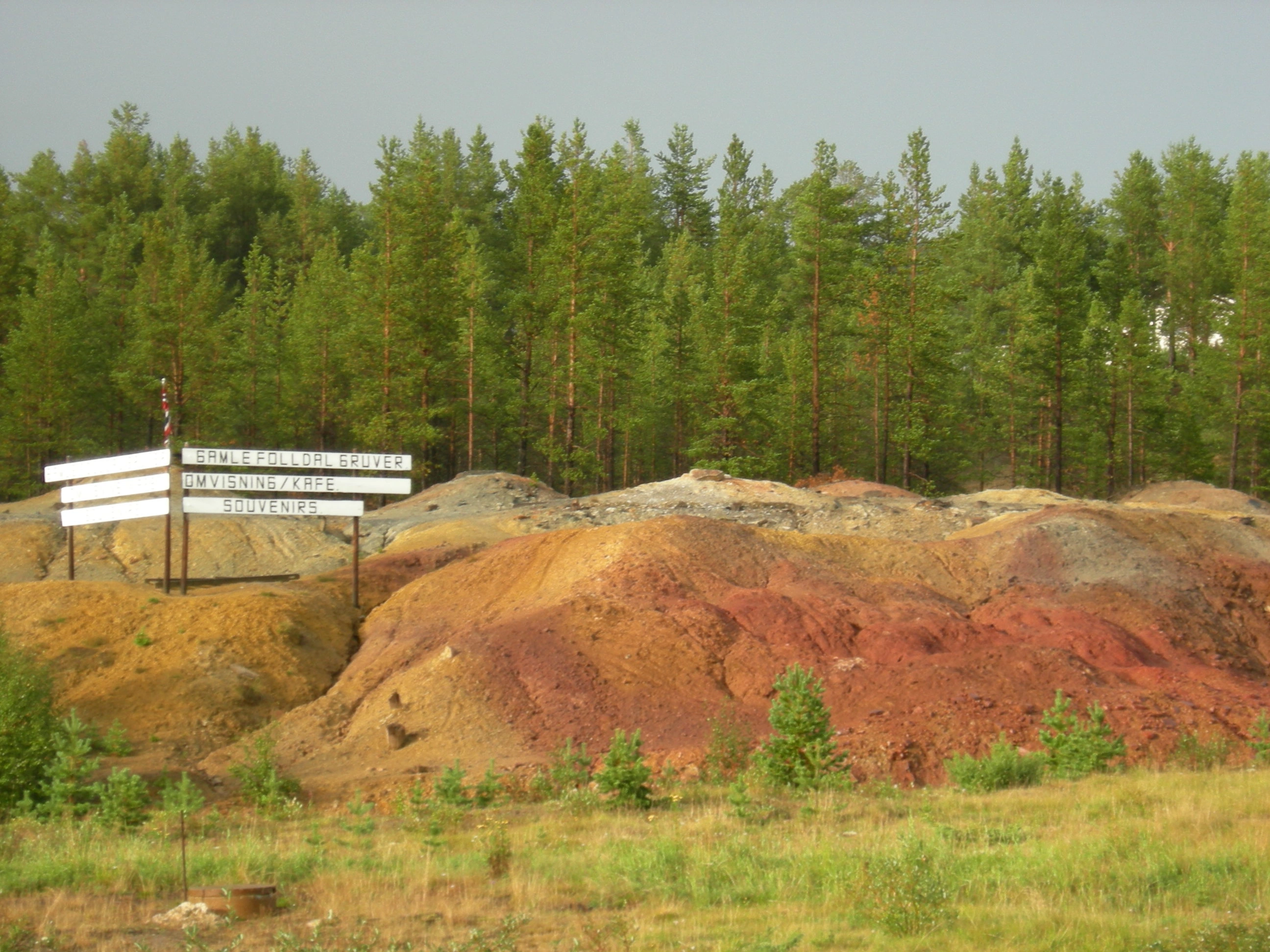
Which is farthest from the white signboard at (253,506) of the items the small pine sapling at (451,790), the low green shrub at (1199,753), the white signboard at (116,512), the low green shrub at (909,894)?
the low green shrub at (909,894)

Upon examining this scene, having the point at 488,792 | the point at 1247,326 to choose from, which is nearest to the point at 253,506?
the point at 488,792

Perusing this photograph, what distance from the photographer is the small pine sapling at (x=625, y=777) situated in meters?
13.3

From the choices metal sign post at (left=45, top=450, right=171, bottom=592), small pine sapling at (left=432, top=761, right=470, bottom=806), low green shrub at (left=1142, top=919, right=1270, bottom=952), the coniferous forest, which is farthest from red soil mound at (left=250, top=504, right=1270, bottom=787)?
the coniferous forest

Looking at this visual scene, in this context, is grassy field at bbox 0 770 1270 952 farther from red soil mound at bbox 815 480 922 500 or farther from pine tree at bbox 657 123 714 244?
pine tree at bbox 657 123 714 244

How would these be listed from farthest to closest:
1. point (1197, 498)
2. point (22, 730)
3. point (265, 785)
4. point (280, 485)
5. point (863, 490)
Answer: point (1197, 498), point (863, 490), point (280, 485), point (265, 785), point (22, 730)

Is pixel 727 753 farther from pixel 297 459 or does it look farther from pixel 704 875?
pixel 297 459

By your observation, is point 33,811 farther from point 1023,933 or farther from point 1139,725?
point 1139,725

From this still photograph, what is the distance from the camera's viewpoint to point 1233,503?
41031 millimetres

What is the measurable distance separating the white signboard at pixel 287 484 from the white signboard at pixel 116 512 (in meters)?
0.65

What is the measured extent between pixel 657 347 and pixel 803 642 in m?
36.4

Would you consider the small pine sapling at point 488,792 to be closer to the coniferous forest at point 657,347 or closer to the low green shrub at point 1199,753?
the low green shrub at point 1199,753

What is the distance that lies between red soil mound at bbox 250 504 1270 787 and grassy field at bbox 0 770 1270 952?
3999mm

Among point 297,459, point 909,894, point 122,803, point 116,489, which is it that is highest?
point 297,459

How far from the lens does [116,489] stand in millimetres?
24031
